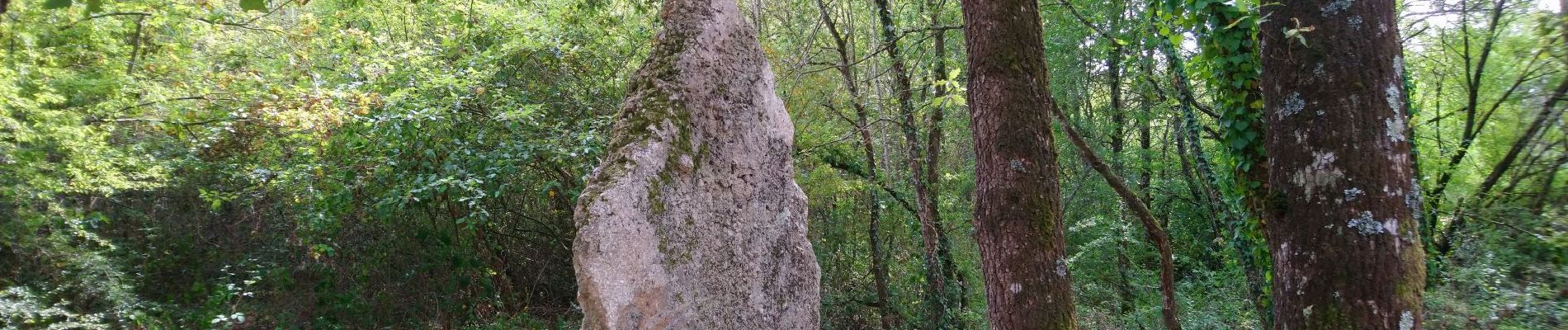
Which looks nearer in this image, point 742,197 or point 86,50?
point 742,197

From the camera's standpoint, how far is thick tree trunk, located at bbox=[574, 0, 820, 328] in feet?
9.41

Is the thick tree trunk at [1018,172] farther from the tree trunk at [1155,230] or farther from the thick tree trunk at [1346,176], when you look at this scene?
the tree trunk at [1155,230]

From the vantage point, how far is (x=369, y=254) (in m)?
8.30

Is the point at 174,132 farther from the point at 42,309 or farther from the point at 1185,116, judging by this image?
the point at 1185,116

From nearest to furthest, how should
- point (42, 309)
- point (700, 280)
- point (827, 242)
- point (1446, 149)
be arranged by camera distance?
point (700, 280) < point (42, 309) < point (1446, 149) < point (827, 242)

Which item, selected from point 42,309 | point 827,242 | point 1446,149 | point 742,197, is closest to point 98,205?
point 42,309

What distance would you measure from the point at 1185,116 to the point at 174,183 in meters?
10.0

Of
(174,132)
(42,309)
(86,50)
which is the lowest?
(42,309)

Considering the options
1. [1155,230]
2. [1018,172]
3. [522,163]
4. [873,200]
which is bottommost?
[873,200]

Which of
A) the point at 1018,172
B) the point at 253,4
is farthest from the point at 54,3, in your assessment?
the point at 1018,172

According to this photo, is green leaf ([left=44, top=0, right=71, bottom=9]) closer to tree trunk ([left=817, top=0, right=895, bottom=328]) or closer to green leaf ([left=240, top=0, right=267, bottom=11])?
green leaf ([left=240, top=0, right=267, bottom=11])

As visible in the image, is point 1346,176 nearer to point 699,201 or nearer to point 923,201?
point 699,201

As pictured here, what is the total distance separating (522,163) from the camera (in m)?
6.63

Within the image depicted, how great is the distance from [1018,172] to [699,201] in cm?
129
